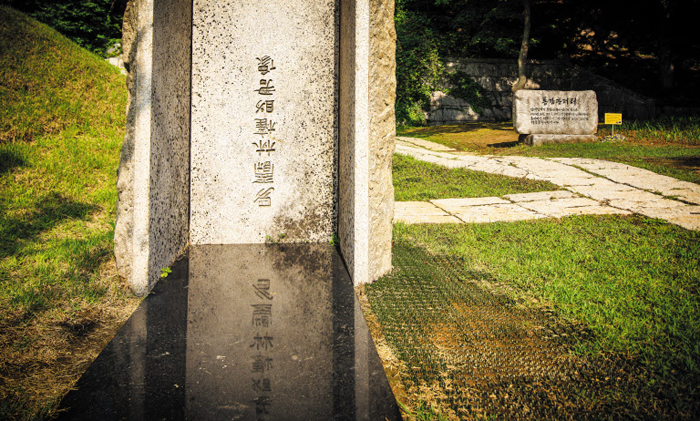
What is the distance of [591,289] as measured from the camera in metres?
2.45

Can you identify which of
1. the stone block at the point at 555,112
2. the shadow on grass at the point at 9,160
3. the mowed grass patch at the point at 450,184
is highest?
the stone block at the point at 555,112

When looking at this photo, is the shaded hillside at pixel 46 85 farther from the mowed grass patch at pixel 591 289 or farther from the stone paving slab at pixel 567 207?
the stone paving slab at pixel 567 207

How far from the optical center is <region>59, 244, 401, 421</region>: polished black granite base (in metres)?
1.45

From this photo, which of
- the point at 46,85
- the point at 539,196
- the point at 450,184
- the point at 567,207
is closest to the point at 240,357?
the point at 567,207

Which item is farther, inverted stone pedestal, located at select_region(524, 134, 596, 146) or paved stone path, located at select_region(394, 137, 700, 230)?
inverted stone pedestal, located at select_region(524, 134, 596, 146)

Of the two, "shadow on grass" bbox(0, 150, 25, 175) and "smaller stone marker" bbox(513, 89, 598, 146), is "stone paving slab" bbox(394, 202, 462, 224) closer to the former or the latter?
"shadow on grass" bbox(0, 150, 25, 175)

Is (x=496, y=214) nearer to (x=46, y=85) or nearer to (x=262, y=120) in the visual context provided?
(x=262, y=120)

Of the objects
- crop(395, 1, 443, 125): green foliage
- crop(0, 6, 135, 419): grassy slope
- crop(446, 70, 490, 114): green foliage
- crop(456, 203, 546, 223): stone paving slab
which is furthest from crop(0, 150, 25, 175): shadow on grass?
crop(446, 70, 490, 114): green foliage

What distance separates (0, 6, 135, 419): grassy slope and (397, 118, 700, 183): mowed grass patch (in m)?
6.68

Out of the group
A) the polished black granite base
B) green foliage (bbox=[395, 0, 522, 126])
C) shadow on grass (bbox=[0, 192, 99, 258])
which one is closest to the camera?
the polished black granite base

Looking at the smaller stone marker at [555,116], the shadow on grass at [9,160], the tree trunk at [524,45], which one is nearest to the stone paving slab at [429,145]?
the smaller stone marker at [555,116]

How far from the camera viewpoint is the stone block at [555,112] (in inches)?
378

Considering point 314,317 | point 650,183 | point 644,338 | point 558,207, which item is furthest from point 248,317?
point 650,183

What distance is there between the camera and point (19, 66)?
621 cm
